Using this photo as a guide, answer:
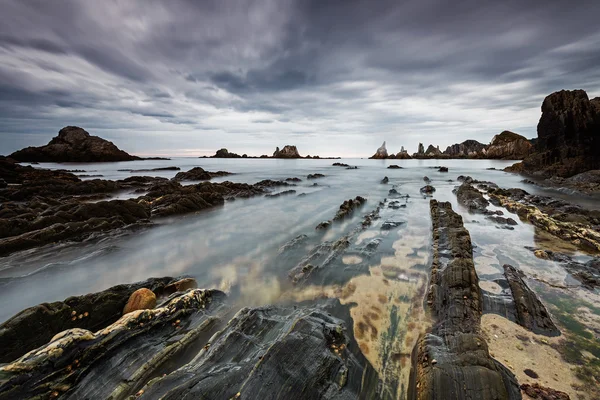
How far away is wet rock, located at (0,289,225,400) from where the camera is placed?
274cm

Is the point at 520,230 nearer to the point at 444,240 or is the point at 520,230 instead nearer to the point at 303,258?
the point at 444,240

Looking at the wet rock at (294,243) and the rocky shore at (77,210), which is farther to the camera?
the rocky shore at (77,210)

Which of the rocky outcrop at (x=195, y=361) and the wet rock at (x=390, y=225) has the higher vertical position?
the rocky outcrop at (x=195, y=361)

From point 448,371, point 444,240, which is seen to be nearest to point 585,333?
point 448,371

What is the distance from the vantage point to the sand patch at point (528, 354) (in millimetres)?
3049

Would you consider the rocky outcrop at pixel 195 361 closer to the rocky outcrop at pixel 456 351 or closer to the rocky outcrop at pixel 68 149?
the rocky outcrop at pixel 456 351

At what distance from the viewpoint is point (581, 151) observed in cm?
2628

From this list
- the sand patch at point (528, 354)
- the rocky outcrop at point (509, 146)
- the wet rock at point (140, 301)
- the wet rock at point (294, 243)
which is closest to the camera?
the sand patch at point (528, 354)

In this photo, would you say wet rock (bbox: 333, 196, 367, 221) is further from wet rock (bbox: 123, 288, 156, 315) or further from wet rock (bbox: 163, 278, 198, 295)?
wet rock (bbox: 123, 288, 156, 315)

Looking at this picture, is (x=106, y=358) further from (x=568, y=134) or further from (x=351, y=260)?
(x=568, y=134)

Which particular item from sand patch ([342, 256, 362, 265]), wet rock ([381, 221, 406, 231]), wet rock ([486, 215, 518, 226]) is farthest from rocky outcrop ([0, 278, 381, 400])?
wet rock ([486, 215, 518, 226])

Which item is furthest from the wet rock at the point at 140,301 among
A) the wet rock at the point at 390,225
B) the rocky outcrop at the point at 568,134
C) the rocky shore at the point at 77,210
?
the rocky outcrop at the point at 568,134

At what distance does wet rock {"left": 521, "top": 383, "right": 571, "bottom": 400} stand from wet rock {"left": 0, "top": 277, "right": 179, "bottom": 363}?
6.37 m

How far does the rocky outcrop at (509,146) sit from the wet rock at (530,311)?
105 meters
